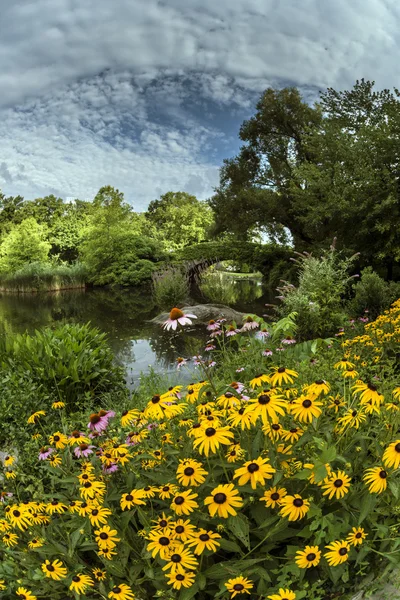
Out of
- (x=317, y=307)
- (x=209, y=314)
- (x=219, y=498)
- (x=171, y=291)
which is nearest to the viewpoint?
(x=219, y=498)

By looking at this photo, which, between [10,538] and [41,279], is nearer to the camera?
[10,538]

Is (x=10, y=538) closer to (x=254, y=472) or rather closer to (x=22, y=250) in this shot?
(x=254, y=472)

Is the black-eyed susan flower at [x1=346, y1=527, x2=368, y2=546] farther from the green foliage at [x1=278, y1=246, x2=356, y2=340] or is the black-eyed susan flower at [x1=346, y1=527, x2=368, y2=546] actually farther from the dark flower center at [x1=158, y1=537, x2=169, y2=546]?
the green foliage at [x1=278, y1=246, x2=356, y2=340]

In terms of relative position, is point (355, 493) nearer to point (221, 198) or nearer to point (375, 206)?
point (375, 206)

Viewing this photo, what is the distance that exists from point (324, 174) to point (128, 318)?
8246mm

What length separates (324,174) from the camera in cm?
1489

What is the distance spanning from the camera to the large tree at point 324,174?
1227 centimetres

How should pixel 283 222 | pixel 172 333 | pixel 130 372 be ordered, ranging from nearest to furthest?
pixel 130 372
pixel 172 333
pixel 283 222

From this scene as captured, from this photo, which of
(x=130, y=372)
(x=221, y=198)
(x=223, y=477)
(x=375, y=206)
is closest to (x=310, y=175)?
(x=375, y=206)

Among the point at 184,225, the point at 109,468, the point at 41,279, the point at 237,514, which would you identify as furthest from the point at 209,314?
the point at 184,225

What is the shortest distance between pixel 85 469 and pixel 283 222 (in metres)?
20.3

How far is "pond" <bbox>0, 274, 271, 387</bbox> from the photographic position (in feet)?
25.8

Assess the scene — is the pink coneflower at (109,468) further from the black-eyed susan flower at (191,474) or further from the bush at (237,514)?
the black-eyed susan flower at (191,474)

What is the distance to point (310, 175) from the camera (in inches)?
606
